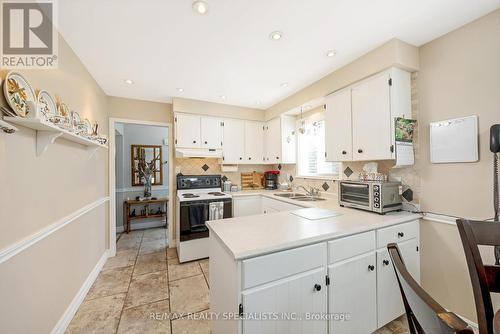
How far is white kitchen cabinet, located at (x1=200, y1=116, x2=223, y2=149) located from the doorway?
1434 millimetres

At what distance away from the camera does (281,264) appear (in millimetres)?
1205

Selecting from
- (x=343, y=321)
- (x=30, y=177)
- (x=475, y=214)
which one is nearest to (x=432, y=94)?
(x=475, y=214)

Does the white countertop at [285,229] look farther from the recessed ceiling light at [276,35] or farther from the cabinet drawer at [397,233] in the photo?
the recessed ceiling light at [276,35]

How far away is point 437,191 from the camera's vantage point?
1.82 meters

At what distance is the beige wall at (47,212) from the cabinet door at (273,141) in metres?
2.73

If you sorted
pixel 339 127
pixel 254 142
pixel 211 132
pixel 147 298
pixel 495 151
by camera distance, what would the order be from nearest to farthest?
1. pixel 495 151
2. pixel 147 298
3. pixel 339 127
4. pixel 211 132
5. pixel 254 142

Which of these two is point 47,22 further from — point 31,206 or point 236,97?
point 236,97

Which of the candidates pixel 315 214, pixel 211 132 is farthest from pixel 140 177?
pixel 315 214

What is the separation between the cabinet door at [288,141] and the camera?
355cm

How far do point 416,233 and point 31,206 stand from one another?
3098 mm

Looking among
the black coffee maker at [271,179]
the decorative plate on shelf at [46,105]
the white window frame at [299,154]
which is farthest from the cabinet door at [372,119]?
the decorative plate on shelf at [46,105]

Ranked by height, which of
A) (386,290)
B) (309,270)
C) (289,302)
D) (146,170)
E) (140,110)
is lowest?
(386,290)

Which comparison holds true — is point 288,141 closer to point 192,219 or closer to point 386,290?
point 192,219

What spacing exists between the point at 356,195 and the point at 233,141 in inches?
88.7
